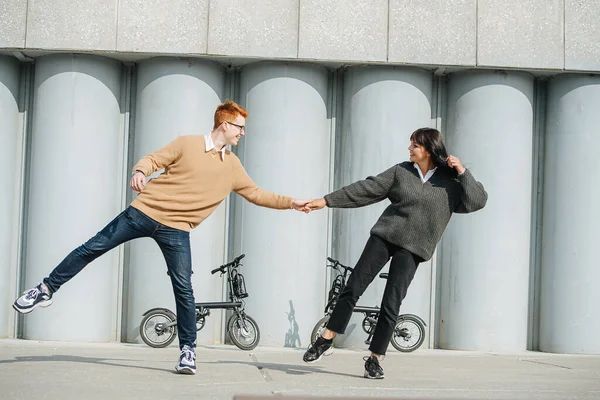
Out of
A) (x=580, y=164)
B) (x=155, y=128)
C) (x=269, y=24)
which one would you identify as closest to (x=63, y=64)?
(x=155, y=128)

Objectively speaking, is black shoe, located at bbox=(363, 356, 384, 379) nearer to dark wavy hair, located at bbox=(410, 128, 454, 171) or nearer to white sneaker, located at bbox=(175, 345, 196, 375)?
white sneaker, located at bbox=(175, 345, 196, 375)

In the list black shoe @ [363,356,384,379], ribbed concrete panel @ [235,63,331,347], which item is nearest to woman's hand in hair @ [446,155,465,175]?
black shoe @ [363,356,384,379]

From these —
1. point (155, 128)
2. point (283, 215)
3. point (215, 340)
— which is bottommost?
point (215, 340)

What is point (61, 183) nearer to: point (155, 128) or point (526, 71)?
point (155, 128)

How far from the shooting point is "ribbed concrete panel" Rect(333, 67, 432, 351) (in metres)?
12.2

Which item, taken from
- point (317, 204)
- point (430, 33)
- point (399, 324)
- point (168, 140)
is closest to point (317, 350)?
point (317, 204)

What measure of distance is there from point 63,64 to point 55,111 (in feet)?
1.81

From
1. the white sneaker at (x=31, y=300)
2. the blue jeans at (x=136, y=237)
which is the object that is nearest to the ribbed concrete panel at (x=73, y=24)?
the blue jeans at (x=136, y=237)

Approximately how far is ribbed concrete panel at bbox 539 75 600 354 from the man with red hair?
18.7 ft

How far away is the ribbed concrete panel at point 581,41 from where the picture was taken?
12062mm

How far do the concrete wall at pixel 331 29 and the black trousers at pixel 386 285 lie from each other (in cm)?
438

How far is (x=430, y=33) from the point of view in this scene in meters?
12.0

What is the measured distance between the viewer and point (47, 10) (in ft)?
38.7

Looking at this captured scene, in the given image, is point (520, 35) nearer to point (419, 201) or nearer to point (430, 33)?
point (430, 33)
